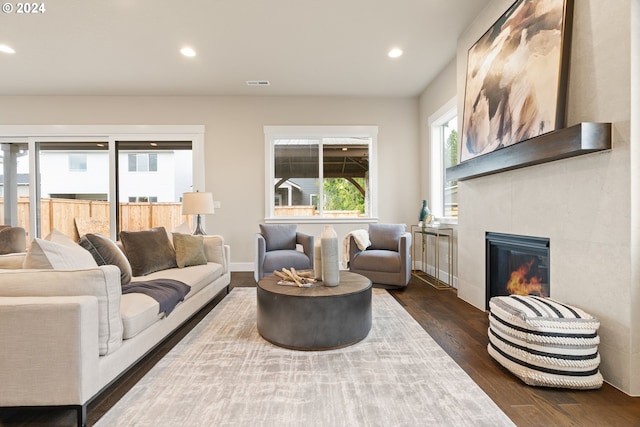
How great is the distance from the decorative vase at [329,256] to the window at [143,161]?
13.9 ft

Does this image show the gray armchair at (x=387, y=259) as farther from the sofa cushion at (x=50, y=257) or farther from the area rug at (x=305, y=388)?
the sofa cushion at (x=50, y=257)

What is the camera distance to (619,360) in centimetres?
178

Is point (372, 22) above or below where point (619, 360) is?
above

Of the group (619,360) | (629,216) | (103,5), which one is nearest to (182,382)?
(619,360)

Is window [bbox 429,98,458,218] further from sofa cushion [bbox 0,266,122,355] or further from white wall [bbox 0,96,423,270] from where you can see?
sofa cushion [bbox 0,266,122,355]

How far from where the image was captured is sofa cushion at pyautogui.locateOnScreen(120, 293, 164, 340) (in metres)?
1.88

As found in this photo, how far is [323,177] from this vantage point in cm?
565

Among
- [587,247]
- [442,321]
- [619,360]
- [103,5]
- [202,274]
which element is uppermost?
[103,5]

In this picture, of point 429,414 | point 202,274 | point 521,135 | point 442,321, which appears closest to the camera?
point 429,414

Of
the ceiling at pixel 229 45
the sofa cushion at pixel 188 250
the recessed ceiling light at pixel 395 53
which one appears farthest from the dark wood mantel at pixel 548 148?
the sofa cushion at pixel 188 250

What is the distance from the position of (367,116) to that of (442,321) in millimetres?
3715

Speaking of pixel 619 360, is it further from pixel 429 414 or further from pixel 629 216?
pixel 429 414

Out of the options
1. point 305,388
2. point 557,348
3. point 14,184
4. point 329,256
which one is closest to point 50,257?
point 305,388

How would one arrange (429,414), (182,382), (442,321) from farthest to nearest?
(442,321), (182,382), (429,414)
